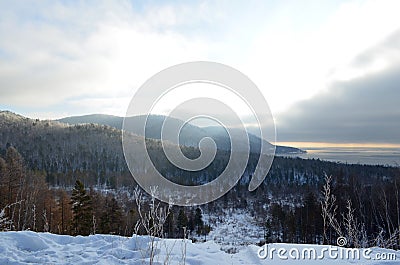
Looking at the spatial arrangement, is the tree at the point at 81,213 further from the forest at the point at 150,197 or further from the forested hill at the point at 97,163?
the forested hill at the point at 97,163

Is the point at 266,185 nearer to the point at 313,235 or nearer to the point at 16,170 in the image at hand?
the point at 313,235

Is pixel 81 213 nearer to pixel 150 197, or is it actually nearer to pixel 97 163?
pixel 150 197

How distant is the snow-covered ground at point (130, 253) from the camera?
146 inches

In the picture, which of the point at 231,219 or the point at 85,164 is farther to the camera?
the point at 85,164

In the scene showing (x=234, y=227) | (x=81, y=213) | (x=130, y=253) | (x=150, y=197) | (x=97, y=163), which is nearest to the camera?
(x=130, y=253)

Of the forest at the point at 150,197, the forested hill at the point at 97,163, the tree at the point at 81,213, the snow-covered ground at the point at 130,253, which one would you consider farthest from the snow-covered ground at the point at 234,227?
the snow-covered ground at the point at 130,253

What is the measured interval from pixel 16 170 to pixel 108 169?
213 ft

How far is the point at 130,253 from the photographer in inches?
156

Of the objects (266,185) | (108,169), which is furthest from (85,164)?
(266,185)

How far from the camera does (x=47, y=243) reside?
4.41m

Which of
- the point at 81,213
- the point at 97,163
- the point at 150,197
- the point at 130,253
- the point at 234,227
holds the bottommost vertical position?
the point at 234,227

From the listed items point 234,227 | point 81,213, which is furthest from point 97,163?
point 81,213

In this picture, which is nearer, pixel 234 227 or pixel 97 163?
pixel 234 227

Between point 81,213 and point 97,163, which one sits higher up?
point 97,163
